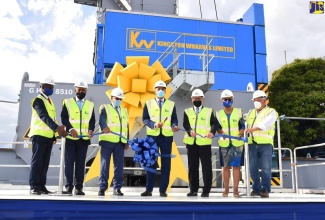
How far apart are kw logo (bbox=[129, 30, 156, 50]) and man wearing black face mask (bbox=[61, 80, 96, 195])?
6.73 metres

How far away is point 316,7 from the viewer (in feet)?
45.5

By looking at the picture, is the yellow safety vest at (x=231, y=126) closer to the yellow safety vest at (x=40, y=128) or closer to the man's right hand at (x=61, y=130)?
the man's right hand at (x=61, y=130)

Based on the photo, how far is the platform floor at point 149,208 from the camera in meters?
3.55

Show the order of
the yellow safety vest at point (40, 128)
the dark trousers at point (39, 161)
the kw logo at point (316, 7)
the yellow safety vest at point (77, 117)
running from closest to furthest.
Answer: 1. the dark trousers at point (39, 161)
2. the yellow safety vest at point (40, 128)
3. the yellow safety vest at point (77, 117)
4. the kw logo at point (316, 7)

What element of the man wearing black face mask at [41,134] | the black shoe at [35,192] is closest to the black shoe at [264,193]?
the man wearing black face mask at [41,134]

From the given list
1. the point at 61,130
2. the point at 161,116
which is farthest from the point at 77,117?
the point at 161,116

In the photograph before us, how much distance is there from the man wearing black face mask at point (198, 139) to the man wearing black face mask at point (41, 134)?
1844 millimetres

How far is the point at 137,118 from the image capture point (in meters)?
7.44

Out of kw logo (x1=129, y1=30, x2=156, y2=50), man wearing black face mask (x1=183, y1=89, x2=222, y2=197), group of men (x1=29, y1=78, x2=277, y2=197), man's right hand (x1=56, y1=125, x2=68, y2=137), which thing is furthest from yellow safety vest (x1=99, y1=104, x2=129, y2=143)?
kw logo (x1=129, y1=30, x2=156, y2=50)

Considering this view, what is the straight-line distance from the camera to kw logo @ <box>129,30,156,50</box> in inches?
456

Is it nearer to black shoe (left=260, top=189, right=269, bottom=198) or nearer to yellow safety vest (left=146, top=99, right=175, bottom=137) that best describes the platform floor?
black shoe (left=260, top=189, right=269, bottom=198)

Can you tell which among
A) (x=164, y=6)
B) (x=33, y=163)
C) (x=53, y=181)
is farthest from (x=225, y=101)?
(x=164, y=6)

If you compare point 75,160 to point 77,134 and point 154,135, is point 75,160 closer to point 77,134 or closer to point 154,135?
point 77,134

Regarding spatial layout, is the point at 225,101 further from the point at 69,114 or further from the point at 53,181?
the point at 53,181
